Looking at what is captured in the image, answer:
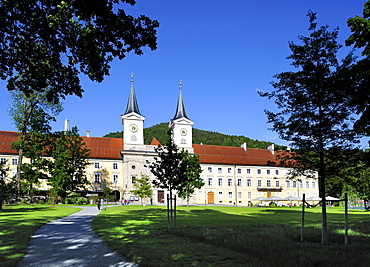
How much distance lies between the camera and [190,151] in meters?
66.6

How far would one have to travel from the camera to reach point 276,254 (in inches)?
356

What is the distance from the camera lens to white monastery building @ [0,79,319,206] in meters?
61.3

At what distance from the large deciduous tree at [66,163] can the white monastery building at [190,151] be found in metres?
7.52

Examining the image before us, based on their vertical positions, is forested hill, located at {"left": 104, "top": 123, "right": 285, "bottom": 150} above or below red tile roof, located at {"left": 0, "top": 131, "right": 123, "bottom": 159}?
above

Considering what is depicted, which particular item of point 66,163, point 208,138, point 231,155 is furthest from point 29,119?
point 208,138

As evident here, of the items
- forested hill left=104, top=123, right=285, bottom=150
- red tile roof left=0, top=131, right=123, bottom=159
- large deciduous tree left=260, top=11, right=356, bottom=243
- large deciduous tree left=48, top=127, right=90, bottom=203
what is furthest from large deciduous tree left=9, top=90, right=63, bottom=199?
forested hill left=104, top=123, right=285, bottom=150

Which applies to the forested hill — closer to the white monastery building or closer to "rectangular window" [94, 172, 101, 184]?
the white monastery building

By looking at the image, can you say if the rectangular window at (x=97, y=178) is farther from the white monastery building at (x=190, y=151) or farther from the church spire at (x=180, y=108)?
the church spire at (x=180, y=108)

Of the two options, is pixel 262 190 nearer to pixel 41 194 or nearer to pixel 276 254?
pixel 41 194

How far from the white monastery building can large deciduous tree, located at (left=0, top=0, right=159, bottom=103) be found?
52073mm

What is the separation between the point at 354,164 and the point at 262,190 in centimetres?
6066

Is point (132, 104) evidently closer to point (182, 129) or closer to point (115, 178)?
point (182, 129)

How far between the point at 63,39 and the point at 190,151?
59.8 metres

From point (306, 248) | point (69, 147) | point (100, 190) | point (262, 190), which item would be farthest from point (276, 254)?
point (262, 190)
